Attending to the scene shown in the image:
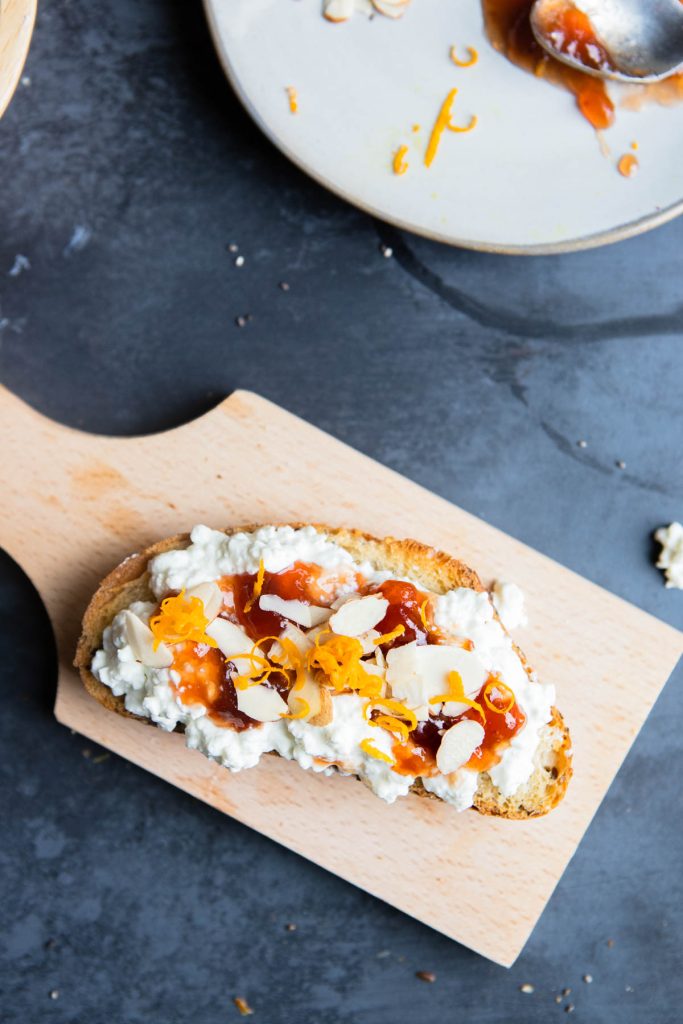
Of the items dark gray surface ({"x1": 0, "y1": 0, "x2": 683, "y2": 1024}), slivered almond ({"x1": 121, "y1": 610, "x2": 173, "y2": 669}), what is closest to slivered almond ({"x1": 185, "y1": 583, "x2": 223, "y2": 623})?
slivered almond ({"x1": 121, "y1": 610, "x2": 173, "y2": 669})

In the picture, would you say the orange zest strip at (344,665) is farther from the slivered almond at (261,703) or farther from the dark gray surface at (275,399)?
the dark gray surface at (275,399)

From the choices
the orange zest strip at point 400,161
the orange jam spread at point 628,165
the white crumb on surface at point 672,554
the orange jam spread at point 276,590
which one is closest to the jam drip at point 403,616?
the orange jam spread at point 276,590

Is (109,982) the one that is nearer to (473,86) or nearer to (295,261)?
(295,261)

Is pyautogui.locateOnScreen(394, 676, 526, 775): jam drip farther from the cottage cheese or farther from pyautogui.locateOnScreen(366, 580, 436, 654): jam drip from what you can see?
pyautogui.locateOnScreen(366, 580, 436, 654): jam drip

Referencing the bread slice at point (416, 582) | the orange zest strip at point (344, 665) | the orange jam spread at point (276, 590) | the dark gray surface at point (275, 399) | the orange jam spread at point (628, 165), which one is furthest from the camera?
the dark gray surface at point (275, 399)

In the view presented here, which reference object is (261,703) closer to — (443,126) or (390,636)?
(390,636)

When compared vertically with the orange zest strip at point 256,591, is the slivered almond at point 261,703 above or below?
below

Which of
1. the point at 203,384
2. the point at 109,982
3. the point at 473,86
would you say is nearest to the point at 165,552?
the point at 203,384
